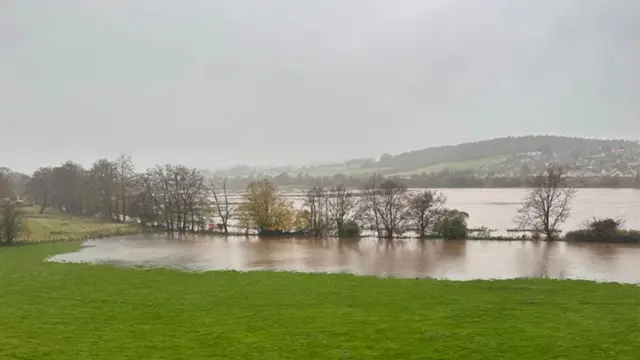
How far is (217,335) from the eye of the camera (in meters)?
13.7

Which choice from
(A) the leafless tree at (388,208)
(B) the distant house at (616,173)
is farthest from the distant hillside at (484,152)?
(A) the leafless tree at (388,208)

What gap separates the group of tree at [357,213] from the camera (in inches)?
1660

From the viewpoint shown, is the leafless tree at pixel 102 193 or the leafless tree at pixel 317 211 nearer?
the leafless tree at pixel 317 211

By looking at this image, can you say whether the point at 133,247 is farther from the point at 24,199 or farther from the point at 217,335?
the point at 24,199

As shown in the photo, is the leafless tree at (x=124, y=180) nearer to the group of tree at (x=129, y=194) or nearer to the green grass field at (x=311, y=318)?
the group of tree at (x=129, y=194)

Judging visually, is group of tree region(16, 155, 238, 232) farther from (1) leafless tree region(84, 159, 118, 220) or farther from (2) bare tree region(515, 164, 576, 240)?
(2) bare tree region(515, 164, 576, 240)

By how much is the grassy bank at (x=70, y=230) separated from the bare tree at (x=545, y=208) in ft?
118

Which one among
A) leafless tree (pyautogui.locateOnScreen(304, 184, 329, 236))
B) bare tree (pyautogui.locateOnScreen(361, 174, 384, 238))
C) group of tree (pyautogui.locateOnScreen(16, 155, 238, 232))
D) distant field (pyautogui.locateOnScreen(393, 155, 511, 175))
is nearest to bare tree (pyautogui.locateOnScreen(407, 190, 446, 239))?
bare tree (pyautogui.locateOnScreen(361, 174, 384, 238))

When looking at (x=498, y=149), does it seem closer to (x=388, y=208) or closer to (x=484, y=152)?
(x=484, y=152)

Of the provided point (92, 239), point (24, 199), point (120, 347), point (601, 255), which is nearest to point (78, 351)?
point (120, 347)

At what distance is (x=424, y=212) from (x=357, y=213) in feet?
20.3

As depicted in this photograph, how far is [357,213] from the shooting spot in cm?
4547

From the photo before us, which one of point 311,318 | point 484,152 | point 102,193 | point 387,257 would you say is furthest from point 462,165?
point 311,318

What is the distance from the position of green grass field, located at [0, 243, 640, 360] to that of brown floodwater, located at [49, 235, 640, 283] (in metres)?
4.68
